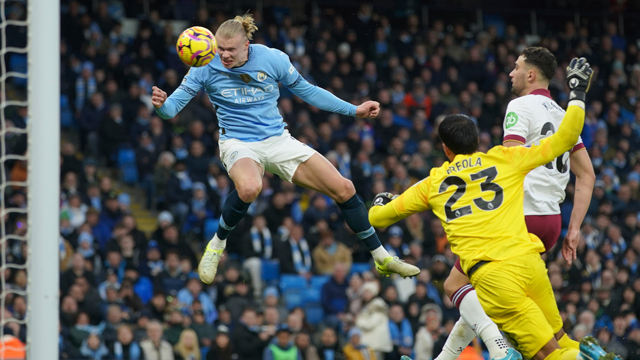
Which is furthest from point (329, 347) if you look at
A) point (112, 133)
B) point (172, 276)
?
point (112, 133)

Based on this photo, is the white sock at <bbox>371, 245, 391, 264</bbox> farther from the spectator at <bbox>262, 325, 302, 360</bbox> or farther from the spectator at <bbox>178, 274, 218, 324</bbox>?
the spectator at <bbox>178, 274, 218, 324</bbox>

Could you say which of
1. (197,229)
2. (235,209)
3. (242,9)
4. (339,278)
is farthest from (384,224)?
(242,9)

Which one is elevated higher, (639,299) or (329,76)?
(329,76)

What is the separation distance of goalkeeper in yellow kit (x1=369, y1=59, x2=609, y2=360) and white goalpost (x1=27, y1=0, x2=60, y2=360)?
2305 mm

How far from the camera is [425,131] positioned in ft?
53.2

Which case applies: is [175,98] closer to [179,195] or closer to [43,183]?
[43,183]

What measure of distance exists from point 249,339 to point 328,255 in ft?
8.11

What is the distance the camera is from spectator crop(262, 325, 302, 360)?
37.1 ft

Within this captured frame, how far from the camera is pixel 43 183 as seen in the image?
4.33 metres

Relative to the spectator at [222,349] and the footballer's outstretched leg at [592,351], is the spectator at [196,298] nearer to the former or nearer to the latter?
the spectator at [222,349]

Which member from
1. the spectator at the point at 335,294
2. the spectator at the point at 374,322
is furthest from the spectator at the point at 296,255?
the spectator at the point at 374,322

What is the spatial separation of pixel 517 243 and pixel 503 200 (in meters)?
Answer: 0.28

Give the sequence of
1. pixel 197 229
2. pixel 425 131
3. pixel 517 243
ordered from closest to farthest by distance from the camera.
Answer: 1. pixel 517 243
2. pixel 197 229
3. pixel 425 131

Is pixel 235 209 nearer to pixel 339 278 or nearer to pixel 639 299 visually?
pixel 339 278
